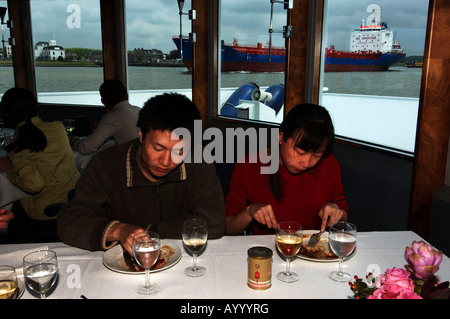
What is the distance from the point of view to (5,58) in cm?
589

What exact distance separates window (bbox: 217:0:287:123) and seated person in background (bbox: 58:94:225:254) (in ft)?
7.42

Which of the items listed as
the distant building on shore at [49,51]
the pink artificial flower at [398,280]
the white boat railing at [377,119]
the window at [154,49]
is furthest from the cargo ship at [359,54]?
the distant building on shore at [49,51]

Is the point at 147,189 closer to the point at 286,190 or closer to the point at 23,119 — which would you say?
the point at 286,190

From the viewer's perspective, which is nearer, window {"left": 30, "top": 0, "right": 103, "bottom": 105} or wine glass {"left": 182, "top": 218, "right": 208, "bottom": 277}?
wine glass {"left": 182, "top": 218, "right": 208, "bottom": 277}

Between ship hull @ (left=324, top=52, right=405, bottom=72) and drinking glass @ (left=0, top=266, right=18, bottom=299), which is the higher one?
ship hull @ (left=324, top=52, right=405, bottom=72)

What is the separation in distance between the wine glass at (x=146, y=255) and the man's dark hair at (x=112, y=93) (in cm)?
267

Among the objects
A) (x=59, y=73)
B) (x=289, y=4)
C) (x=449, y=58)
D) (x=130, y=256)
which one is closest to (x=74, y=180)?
(x=130, y=256)

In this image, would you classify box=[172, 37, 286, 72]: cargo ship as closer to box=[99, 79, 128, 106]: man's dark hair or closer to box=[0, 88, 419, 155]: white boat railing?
box=[0, 88, 419, 155]: white boat railing

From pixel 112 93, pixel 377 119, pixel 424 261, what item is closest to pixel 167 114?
pixel 424 261

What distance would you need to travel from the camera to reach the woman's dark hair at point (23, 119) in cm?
233

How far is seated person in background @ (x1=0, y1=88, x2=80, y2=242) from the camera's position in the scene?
90.7 inches

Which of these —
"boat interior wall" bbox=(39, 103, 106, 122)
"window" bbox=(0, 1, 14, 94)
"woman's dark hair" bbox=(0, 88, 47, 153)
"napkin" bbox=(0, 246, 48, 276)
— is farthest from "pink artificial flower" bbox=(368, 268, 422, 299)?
"window" bbox=(0, 1, 14, 94)

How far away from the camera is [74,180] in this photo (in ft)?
8.60
